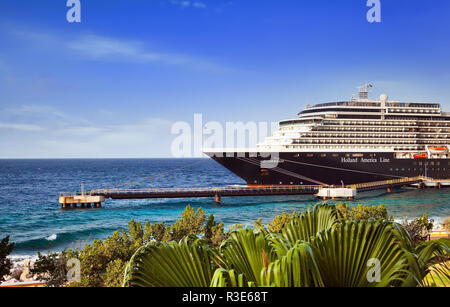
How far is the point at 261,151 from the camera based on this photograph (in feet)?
153

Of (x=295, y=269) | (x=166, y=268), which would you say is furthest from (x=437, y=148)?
(x=166, y=268)

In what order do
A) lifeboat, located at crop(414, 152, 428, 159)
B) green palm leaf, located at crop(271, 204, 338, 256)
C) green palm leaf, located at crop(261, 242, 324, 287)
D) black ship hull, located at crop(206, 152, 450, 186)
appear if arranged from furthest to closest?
lifeboat, located at crop(414, 152, 428, 159)
black ship hull, located at crop(206, 152, 450, 186)
green palm leaf, located at crop(271, 204, 338, 256)
green palm leaf, located at crop(261, 242, 324, 287)

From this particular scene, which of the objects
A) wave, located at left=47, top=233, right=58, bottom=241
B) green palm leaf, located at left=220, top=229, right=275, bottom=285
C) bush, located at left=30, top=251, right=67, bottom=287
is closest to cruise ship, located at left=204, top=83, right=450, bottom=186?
wave, located at left=47, top=233, right=58, bottom=241

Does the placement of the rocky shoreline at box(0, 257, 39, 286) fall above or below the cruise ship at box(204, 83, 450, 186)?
below

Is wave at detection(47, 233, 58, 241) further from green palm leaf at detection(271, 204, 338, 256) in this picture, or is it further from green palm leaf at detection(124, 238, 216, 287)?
green palm leaf at detection(124, 238, 216, 287)

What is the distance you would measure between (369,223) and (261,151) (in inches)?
1673

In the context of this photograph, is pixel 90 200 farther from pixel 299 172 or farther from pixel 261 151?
pixel 299 172

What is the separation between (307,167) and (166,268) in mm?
45059

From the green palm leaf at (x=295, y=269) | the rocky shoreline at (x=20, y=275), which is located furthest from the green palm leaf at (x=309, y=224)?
the rocky shoreline at (x=20, y=275)

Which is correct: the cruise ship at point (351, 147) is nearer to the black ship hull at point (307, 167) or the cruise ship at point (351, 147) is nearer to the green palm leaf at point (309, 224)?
the black ship hull at point (307, 167)

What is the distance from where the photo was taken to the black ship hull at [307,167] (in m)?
47.4

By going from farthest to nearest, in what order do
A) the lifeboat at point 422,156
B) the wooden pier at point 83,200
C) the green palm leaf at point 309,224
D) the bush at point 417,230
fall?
the lifeboat at point 422,156 → the wooden pier at point 83,200 → the bush at point 417,230 → the green palm leaf at point 309,224

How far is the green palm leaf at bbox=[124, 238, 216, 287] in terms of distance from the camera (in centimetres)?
402
